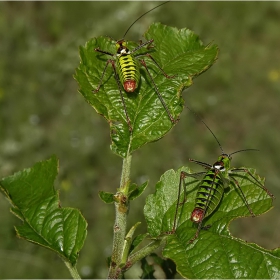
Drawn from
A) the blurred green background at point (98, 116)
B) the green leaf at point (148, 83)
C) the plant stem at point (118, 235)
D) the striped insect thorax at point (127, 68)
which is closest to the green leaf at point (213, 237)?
the plant stem at point (118, 235)

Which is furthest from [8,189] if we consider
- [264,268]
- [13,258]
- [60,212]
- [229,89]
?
[229,89]

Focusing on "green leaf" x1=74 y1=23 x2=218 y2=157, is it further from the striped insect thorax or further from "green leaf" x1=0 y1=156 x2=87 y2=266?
"green leaf" x1=0 y1=156 x2=87 y2=266

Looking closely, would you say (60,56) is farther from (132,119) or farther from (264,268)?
(264,268)

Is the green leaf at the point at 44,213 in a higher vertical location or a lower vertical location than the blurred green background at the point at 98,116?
lower

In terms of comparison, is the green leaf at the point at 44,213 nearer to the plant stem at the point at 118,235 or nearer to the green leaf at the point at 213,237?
the plant stem at the point at 118,235

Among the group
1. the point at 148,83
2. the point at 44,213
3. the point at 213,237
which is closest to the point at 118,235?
the point at 213,237

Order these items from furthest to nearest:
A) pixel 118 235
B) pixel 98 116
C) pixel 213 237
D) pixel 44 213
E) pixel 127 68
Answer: pixel 98 116, pixel 127 68, pixel 44 213, pixel 213 237, pixel 118 235

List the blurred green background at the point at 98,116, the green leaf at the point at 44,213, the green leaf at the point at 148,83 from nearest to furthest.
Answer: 1. the green leaf at the point at 44,213
2. the green leaf at the point at 148,83
3. the blurred green background at the point at 98,116

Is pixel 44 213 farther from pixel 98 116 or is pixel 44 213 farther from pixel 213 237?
pixel 98 116
